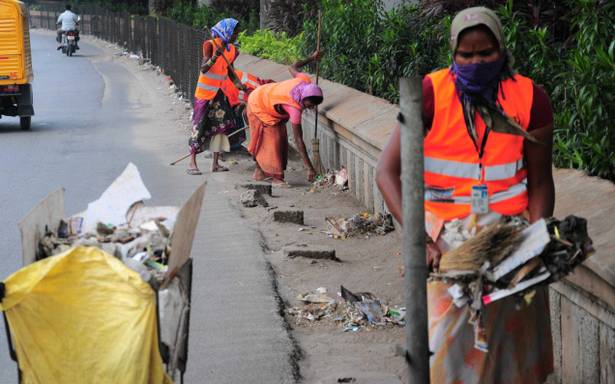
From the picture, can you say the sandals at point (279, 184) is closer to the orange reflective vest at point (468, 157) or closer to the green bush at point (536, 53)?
the green bush at point (536, 53)

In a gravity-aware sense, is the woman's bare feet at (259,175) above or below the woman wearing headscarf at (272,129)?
below

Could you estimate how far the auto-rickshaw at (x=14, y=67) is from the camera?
59.7 feet

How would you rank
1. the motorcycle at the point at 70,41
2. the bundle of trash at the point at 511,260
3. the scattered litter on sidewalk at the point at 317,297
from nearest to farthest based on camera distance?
1. the bundle of trash at the point at 511,260
2. the scattered litter on sidewalk at the point at 317,297
3. the motorcycle at the point at 70,41

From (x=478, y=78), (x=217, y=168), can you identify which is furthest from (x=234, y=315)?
(x=217, y=168)

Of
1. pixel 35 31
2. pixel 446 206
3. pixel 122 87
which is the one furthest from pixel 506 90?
pixel 35 31

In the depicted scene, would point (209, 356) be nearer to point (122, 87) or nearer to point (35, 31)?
point (122, 87)

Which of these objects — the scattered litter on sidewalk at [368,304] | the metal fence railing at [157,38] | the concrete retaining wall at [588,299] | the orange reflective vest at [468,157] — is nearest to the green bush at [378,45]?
the scattered litter on sidewalk at [368,304]

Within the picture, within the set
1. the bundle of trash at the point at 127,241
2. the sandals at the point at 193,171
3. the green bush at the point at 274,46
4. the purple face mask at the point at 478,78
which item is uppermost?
the purple face mask at the point at 478,78

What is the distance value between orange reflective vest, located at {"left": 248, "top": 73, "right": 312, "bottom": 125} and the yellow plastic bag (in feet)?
25.9

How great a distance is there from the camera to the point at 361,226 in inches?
381

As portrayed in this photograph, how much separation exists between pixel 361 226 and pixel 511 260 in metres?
5.97

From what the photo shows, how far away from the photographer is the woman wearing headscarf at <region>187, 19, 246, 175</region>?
13219 mm

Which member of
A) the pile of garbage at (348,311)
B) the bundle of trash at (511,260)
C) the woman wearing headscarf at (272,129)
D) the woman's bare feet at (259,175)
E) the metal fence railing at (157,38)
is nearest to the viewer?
the bundle of trash at (511,260)

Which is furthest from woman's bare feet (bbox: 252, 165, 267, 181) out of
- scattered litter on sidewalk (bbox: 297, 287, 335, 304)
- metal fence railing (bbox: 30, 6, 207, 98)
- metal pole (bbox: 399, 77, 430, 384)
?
A: metal pole (bbox: 399, 77, 430, 384)
